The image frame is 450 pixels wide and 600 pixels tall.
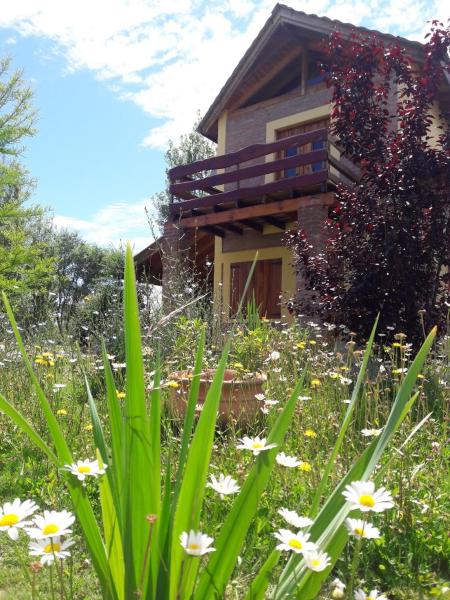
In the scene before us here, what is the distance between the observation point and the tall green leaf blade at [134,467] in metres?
1.19

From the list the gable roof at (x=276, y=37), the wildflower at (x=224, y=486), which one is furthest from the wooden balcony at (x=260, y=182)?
the wildflower at (x=224, y=486)

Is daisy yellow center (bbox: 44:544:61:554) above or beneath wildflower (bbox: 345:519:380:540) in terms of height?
beneath

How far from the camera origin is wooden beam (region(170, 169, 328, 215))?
9.99m

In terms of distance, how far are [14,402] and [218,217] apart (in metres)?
8.17

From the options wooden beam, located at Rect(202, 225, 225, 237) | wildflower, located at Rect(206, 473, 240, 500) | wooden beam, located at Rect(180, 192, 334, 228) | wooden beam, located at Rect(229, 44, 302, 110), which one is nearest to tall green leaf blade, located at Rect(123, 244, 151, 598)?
wildflower, located at Rect(206, 473, 240, 500)

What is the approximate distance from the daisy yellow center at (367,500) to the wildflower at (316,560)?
0.13m

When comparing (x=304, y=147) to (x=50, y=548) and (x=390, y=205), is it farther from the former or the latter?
(x=50, y=548)

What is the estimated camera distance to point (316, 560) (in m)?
1.12

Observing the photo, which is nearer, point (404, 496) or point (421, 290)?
point (404, 496)

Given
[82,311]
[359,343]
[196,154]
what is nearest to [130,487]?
[359,343]

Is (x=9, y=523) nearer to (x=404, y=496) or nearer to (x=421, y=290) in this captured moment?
(x=404, y=496)

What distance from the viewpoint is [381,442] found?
129cm

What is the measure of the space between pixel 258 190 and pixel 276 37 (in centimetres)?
436

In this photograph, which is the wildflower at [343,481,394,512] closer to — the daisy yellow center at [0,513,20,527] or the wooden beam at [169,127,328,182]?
the daisy yellow center at [0,513,20,527]
